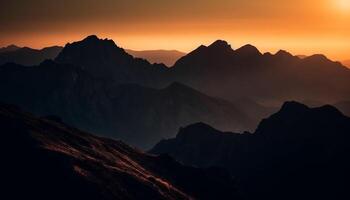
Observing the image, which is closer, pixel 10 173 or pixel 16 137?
pixel 10 173

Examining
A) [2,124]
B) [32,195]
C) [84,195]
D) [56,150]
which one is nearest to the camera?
[32,195]

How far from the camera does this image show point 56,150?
180m

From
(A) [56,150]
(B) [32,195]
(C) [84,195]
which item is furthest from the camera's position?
(A) [56,150]

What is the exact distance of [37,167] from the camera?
165m

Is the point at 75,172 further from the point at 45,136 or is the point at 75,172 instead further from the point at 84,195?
the point at 45,136

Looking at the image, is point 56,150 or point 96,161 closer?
point 56,150

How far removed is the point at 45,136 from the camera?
199 meters

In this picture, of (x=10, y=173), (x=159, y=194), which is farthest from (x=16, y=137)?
(x=159, y=194)

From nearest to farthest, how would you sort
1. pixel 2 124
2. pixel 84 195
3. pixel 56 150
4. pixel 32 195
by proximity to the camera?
pixel 32 195
pixel 84 195
pixel 56 150
pixel 2 124

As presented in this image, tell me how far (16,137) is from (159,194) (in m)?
50.4

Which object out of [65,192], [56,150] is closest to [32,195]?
[65,192]

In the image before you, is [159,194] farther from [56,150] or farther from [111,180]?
[56,150]

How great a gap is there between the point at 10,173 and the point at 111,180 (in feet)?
113

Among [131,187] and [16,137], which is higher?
[16,137]
